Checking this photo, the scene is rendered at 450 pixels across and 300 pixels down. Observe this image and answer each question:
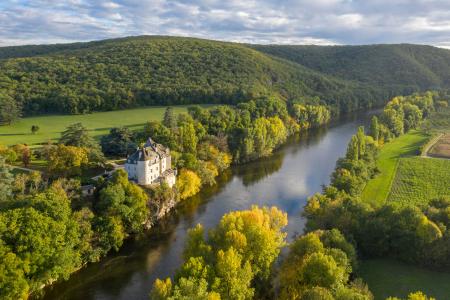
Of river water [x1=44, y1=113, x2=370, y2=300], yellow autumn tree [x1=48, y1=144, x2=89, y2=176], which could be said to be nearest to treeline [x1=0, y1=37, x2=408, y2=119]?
river water [x1=44, y1=113, x2=370, y2=300]

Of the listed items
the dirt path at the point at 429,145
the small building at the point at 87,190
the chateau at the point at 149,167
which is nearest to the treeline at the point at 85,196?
the small building at the point at 87,190

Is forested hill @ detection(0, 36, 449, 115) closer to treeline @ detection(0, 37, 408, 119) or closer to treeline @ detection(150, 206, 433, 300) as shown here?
treeline @ detection(0, 37, 408, 119)

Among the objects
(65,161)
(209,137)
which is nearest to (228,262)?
(65,161)

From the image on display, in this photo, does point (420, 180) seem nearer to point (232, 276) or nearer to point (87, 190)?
point (232, 276)

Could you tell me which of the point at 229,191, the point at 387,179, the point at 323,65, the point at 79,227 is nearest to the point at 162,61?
the point at 229,191

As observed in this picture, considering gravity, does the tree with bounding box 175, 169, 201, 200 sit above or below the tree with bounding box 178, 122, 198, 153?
below
